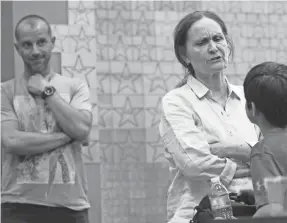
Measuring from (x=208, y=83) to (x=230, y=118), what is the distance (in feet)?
0.52

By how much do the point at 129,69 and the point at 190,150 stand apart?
160 cm

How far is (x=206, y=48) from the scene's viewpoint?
8.77 feet

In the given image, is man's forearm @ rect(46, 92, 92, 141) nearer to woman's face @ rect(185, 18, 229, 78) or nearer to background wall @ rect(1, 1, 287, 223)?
background wall @ rect(1, 1, 287, 223)

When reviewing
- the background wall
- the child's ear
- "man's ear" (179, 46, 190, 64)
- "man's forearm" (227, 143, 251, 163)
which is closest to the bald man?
the background wall

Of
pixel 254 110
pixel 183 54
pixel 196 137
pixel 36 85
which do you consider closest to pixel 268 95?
pixel 254 110

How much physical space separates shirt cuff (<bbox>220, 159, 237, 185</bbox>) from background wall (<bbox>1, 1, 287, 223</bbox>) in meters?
1.27

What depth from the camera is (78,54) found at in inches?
154

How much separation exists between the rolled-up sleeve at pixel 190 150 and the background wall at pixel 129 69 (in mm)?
1230

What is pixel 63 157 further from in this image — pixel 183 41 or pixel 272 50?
pixel 272 50

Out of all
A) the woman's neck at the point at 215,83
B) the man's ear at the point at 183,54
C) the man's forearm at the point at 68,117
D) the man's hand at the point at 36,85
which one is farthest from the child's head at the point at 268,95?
the man's hand at the point at 36,85

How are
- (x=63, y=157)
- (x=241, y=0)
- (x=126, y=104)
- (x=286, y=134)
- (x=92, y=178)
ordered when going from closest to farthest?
1. (x=286, y=134)
2. (x=63, y=157)
3. (x=92, y=178)
4. (x=126, y=104)
5. (x=241, y=0)

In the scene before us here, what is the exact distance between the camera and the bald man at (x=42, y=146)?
125 inches

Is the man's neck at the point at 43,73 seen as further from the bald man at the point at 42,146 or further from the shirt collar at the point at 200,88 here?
the shirt collar at the point at 200,88

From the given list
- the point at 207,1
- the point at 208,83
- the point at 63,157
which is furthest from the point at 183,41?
the point at 207,1
